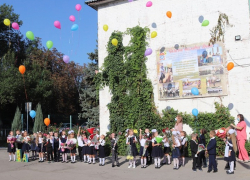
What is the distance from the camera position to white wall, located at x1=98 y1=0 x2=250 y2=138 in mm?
13625

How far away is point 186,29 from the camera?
594 inches

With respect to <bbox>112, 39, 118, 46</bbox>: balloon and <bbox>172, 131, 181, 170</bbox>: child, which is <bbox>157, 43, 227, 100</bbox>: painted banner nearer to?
<bbox>112, 39, 118, 46</bbox>: balloon

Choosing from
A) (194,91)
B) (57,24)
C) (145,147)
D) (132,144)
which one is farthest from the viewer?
(57,24)

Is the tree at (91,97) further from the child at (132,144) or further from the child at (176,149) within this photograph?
the child at (176,149)

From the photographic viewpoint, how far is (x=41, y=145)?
1466 centimetres

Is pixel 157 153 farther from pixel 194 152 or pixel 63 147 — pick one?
pixel 63 147

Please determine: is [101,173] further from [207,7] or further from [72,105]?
[72,105]

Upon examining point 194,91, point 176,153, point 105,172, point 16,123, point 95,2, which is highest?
point 95,2

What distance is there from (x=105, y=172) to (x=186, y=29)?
8406 mm

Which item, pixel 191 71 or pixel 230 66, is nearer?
pixel 230 66

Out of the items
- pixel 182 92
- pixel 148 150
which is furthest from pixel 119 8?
pixel 148 150

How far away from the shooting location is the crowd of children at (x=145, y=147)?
1041 cm

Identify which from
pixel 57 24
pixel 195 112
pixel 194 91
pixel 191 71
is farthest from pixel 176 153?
pixel 57 24

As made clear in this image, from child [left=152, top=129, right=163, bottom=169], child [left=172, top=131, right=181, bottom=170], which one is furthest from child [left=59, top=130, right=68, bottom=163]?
child [left=172, top=131, right=181, bottom=170]
